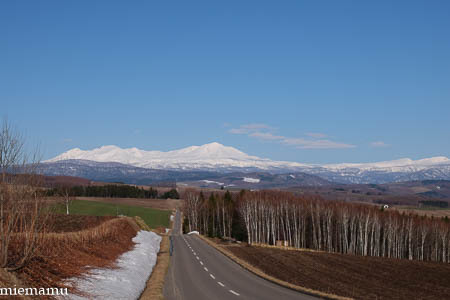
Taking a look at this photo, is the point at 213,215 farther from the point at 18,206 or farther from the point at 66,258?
the point at 18,206

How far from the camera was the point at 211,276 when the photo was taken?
30078 mm

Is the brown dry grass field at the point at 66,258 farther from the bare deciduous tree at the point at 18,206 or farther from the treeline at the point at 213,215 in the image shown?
the treeline at the point at 213,215

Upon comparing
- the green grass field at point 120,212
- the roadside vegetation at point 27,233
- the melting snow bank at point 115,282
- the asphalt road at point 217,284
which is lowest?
the green grass field at point 120,212

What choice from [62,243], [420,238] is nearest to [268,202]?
[420,238]

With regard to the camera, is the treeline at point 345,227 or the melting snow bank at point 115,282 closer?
the melting snow bank at point 115,282

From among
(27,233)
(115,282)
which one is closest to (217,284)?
(115,282)

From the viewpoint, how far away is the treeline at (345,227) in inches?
3769

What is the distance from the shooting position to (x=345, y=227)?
91625 mm

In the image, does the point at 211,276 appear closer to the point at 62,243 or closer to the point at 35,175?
the point at 62,243

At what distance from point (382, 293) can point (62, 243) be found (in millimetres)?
23198

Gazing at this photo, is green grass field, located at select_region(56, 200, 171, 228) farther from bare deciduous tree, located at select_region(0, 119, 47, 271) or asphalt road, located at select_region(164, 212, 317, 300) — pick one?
bare deciduous tree, located at select_region(0, 119, 47, 271)

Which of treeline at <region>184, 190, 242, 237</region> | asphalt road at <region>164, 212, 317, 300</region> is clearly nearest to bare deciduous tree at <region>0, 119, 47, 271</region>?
asphalt road at <region>164, 212, 317, 300</region>

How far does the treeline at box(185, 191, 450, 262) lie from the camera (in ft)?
314

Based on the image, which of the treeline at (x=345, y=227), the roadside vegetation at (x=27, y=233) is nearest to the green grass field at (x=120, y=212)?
the treeline at (x=345, y=227)
